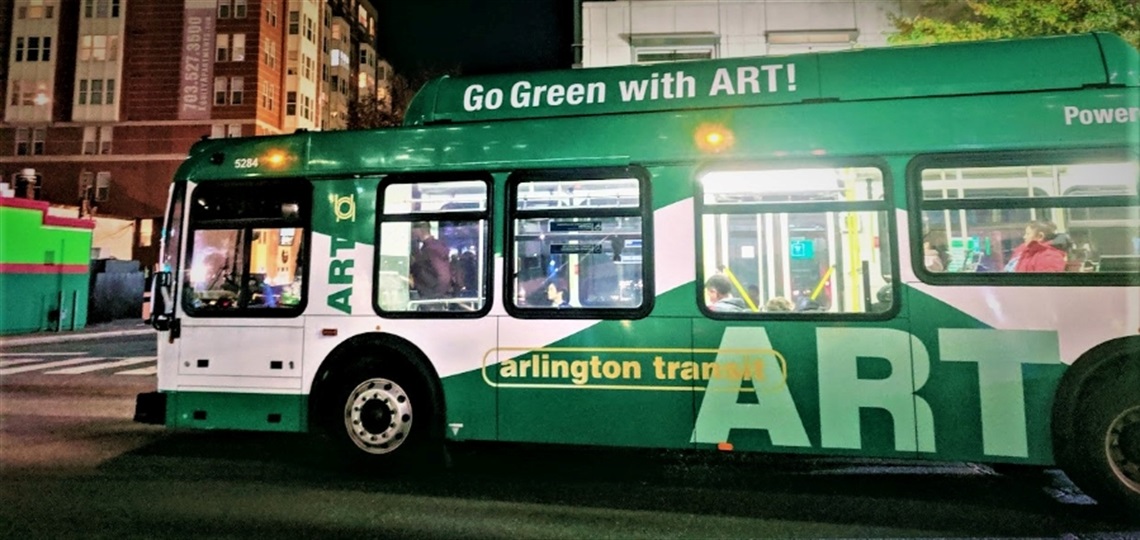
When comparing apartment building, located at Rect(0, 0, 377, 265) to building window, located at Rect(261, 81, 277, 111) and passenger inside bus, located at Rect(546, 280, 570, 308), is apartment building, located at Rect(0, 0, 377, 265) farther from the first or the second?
passenger inside bus, located at Rect(546, 280, 570, 308)

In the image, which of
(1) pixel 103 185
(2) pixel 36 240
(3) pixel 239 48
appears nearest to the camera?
(2) pixel 36 240

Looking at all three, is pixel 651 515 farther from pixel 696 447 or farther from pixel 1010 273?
pixel 1010 273

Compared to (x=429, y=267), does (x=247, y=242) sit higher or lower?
higher

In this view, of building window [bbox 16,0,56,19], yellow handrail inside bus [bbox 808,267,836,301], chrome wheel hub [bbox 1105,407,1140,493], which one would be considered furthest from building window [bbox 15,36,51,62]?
chrome wheel hub [bbox 1105,407,1140,493]

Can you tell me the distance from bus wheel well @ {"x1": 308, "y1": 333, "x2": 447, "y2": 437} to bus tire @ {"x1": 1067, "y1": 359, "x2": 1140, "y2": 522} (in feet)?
16.5

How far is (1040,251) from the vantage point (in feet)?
15.8

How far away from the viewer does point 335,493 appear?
5.21 metres

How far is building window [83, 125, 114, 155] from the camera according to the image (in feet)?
132

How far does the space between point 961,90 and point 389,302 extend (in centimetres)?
521

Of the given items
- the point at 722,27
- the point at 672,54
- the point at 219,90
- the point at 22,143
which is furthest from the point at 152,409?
the point at 22,143

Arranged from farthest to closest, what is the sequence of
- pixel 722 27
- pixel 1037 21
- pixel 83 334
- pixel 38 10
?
pixel 38 10 → pixel 83 334 → pixel 722 27 → pixel 1037 21

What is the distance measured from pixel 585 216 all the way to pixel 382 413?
8.55 ft

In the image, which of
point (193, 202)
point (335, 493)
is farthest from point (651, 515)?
point (193, 202)

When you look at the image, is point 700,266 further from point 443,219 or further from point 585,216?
point 443,219
